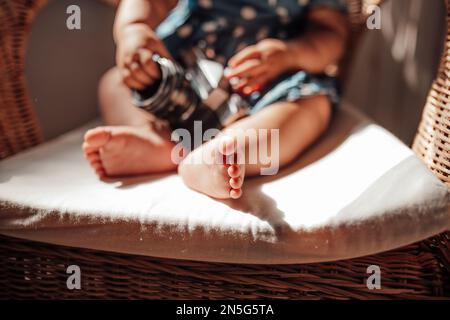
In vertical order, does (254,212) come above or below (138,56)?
below

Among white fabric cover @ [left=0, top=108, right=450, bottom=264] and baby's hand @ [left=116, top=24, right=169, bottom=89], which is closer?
white fabric cover @ [left=0, top=108, right=450, bottom=264]

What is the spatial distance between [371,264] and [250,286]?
16 cm

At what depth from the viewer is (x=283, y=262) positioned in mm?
571

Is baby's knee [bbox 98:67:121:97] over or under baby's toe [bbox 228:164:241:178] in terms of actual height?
under

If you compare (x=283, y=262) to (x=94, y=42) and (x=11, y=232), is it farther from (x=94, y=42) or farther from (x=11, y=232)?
(x=94, y=42)

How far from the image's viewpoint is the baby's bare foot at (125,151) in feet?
2.27

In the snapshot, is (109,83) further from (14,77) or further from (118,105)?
(14,77)

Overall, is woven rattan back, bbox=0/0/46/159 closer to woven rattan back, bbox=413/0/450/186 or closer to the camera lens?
the camera lens

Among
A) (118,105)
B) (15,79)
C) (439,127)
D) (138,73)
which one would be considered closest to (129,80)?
(138,73)

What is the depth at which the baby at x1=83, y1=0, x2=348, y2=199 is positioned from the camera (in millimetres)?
662

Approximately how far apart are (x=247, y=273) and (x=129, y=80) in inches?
14.1

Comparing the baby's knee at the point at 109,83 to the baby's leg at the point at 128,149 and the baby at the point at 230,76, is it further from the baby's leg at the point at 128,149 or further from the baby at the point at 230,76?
the baby's leg at the point at 128,149

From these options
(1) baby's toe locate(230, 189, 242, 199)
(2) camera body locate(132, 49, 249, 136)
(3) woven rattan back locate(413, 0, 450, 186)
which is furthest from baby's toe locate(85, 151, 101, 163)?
(3) woven rattan back locate(413, 0, 450, 186)

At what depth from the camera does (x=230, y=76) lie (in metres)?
0.79
